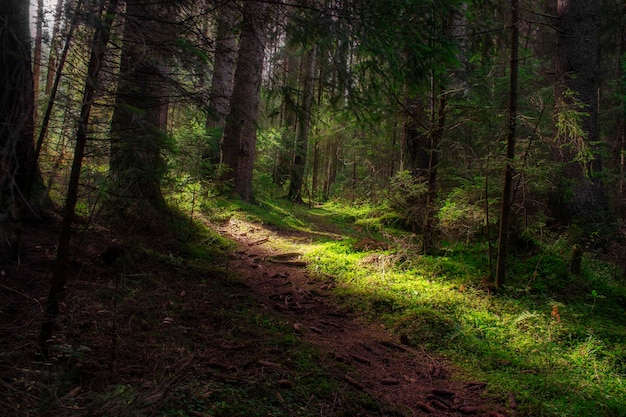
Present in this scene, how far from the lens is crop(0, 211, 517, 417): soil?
2.42 metres

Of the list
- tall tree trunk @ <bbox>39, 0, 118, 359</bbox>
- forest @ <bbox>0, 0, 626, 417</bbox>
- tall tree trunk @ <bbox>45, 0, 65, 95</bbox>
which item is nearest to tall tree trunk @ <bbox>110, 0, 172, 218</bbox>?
forest @ <bbox>0, 0, 626, 417</bbox>

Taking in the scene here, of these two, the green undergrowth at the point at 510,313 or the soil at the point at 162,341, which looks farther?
the green undergrowth at the point at 510,313

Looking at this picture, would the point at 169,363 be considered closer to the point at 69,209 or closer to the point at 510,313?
the point at 69,209

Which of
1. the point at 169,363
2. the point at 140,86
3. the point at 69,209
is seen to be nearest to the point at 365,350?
the point at 169,363

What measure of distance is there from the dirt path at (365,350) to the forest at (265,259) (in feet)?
0.10

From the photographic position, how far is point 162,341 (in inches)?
130

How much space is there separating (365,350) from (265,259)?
3.33 m

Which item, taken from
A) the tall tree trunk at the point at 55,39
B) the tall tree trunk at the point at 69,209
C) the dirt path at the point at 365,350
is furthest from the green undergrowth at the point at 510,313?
the tall tree trunk at the point at 55,39

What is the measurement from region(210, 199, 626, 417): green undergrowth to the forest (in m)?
0.03

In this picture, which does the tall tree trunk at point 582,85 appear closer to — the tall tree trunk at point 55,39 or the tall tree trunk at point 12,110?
the tall tree trunk at point 55,39

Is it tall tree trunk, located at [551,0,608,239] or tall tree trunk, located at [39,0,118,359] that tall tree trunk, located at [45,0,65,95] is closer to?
tall tree trunk, located at [39,0,118,359]

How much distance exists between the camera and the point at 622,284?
6250 mm

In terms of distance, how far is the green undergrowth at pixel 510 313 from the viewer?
12.3 ft

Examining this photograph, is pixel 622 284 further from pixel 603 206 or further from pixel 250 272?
pixel 250 272
